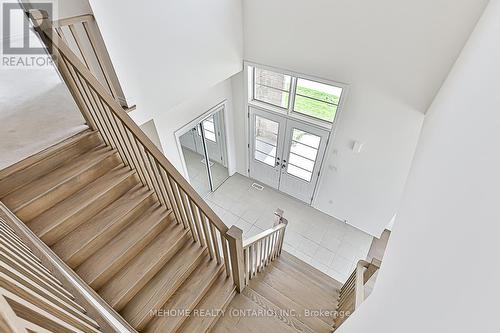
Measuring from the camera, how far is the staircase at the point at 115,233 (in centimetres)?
178

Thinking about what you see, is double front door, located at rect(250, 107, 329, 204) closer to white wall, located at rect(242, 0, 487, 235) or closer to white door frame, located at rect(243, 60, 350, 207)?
white door frame, located at rect(243, 60, 350, 207)

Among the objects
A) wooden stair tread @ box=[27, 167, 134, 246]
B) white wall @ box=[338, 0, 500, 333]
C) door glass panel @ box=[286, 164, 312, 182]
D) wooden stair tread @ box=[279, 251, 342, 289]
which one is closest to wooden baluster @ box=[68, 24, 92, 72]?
wooden stair tread @ box=[27, 167, 134, 246]

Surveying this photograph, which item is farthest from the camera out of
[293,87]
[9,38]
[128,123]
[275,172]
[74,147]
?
[275,172]

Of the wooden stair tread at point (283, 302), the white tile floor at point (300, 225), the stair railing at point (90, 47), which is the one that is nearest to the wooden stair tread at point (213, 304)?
the wooden stair tread at point (283, 302)

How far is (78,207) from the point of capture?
1.89 m

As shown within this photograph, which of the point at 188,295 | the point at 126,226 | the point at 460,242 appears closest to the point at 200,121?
the point at 126,226

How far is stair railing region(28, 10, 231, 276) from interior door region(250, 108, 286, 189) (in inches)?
111

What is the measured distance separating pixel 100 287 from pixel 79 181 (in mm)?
860

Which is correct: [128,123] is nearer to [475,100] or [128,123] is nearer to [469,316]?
[469,316]

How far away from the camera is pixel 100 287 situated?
1.83 m

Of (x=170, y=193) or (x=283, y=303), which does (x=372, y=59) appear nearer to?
(x=170, y=193)

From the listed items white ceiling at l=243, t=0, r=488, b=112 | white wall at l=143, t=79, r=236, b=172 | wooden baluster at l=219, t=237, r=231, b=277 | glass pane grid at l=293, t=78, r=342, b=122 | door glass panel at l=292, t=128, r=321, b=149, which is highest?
glass pane grid at l=293, t=78, r=342, b=122

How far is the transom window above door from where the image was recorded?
389cm

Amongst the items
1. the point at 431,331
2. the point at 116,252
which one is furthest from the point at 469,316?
the point at 116,252
